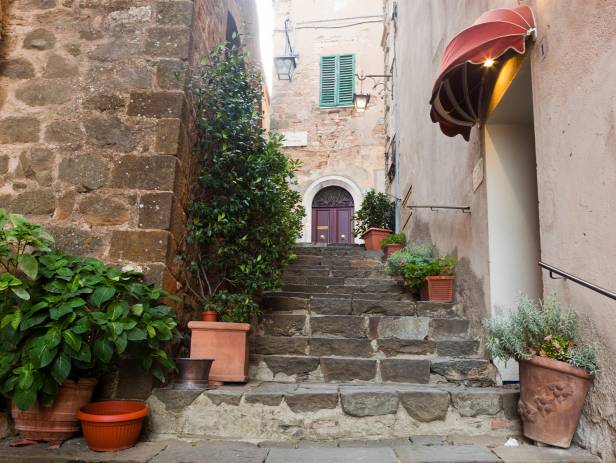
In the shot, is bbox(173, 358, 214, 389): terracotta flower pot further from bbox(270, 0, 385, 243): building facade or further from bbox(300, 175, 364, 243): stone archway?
bbox(300, 175, 364, 243): stone archway

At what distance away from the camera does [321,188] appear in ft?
39.1

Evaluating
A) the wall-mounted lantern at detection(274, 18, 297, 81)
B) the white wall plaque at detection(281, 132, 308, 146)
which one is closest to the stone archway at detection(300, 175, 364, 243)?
the white wall plaque at detection(281, 132, 308, 146)

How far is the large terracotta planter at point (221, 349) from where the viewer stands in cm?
340

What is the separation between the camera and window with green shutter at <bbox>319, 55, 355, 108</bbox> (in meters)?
12.1

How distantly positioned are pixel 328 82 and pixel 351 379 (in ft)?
31.8

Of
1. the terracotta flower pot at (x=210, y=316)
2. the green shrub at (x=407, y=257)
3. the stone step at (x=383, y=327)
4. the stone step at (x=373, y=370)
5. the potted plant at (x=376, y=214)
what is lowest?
the stone step at (x=373, y=370)

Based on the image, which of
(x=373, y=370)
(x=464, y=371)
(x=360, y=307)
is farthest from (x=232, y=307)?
(x=464, y=371)

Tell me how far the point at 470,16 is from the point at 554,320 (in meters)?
2.89

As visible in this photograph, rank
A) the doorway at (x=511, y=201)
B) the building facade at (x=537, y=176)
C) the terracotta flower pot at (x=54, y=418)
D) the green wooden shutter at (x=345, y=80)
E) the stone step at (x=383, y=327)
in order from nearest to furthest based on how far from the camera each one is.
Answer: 1. the building facade at (x=537, y=176)
2. the terracotta flower pot at (x=54, y=418)
3. the doorway at (x=511, y=201)
4. the stone step at (x=383, y=327)
5. the green wooden shutter at (x=345, y=80)

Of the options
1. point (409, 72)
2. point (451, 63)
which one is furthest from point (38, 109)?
point (409, 72)

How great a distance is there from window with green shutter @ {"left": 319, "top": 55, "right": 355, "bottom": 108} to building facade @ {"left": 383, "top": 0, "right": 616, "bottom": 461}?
5.15m

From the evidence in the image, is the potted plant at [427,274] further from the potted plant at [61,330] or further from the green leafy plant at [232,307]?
the potted plant at [61,330]

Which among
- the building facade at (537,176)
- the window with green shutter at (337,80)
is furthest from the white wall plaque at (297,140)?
the building facade at (537,176)

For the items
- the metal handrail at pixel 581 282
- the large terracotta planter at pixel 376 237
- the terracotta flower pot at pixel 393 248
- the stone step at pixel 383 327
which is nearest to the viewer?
the metal handrail at pixel 581 282
